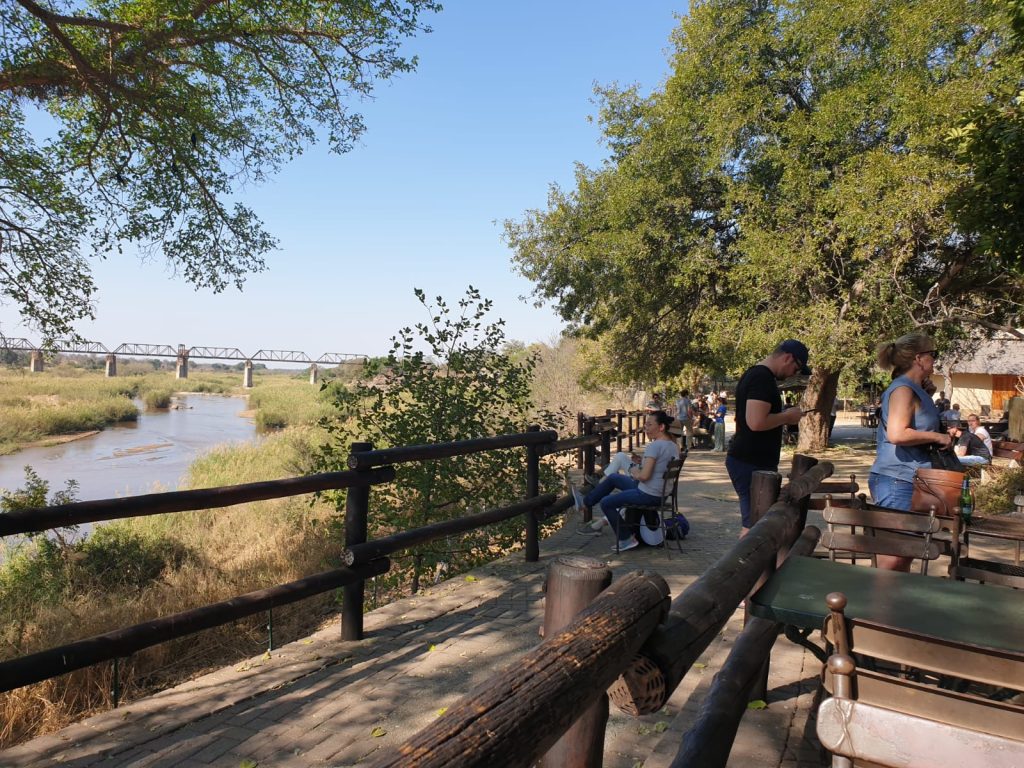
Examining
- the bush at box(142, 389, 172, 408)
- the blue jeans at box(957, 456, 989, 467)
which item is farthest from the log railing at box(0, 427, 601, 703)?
the bush at box(142, 389, 172, 408)

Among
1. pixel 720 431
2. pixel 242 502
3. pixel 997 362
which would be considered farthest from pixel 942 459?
pixel 997 362

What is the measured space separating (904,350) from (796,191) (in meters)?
10.9

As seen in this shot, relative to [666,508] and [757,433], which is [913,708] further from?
[666,508]

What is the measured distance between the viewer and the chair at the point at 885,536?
3279mm

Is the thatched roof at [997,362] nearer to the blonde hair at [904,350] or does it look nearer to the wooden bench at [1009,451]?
the wooden bench at [1009,451]

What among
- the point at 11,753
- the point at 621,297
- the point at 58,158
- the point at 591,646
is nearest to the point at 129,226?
the point at 58,158

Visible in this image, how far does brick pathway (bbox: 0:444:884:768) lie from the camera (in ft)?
9.37

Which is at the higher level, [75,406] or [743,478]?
[743,478]

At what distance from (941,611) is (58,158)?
379 inches

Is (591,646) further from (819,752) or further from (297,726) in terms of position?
(297,726)

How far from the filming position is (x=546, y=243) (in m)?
19.0

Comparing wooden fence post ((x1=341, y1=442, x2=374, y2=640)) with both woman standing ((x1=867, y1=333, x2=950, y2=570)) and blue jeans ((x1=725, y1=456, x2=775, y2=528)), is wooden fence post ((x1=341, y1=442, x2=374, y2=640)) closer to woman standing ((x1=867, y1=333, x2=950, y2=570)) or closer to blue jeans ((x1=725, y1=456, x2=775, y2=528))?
blue jeans ((x1=725, y1=456, x2=775, y2=528))

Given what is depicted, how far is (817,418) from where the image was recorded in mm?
16938

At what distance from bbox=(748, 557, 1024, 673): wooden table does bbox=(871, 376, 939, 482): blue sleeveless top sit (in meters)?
1.26
